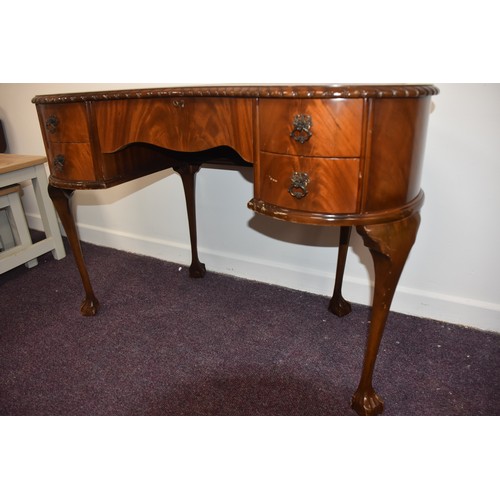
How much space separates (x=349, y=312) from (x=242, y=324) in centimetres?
44

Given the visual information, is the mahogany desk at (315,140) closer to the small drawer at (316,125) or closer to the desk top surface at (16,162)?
the small drawer at (316,125)

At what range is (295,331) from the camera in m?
1.54

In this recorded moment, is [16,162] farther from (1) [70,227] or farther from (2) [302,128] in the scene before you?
(2) [302,128]

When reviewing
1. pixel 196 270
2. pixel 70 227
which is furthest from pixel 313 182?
pixel 196 270

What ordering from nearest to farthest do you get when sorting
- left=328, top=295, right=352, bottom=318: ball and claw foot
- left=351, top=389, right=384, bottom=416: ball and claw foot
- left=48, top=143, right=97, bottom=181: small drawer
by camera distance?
left=351, top=389, right=384, bottom=416: ball and claw foot, left=48, top=143, right=97, bottom=181: small drawer, left=328, top=295, right=352, bottom=318: ball and claw foot

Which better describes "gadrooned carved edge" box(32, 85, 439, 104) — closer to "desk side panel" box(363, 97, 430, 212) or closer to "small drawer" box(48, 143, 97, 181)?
"desk side panel" box(363, 97, 430, 212)

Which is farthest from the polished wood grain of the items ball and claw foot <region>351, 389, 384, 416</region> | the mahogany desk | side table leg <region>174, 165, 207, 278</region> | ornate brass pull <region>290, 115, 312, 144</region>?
ball and claw foot <region>351, 389, 384, 416</region>

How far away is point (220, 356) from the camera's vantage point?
1424 mm

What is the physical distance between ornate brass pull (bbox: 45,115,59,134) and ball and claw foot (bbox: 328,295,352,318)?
1181 mm

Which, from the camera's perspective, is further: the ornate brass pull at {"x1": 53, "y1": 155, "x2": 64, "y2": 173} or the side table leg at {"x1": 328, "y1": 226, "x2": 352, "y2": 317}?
the side table leg at {"x1": 328, "y1": 226, "x2": 352, "y2": 317}

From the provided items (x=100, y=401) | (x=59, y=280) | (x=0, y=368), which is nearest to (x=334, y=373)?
(x=100, y=401)

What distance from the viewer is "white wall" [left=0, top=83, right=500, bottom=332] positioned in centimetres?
Answer: 132

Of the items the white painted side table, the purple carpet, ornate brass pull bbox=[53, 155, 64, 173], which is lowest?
the purple carpet
